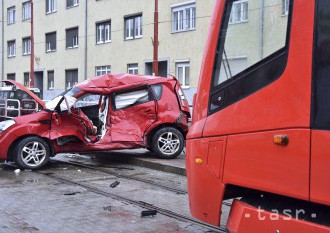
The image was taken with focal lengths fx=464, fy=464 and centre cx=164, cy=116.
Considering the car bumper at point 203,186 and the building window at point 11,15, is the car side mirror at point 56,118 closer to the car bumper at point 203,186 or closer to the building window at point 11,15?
the car bumper at point 203,186

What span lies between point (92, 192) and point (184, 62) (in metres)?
18.2

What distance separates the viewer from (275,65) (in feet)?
10.4

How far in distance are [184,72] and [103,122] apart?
1519 centimetres

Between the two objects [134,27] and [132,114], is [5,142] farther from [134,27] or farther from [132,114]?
[134,27]

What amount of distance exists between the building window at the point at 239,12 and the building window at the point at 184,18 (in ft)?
69.2

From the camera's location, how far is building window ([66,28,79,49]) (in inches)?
1298

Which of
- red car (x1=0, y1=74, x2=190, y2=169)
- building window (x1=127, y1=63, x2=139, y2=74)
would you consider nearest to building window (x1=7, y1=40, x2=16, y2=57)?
building window (x1=127, y1=63, x2=139, y2=74)

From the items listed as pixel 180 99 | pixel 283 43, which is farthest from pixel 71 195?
pixel 283 43

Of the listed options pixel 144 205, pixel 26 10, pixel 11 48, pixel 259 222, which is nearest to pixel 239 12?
pixel 259 222

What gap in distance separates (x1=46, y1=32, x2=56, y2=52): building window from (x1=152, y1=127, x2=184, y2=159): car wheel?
88.4 ft

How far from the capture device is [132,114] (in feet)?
33.6

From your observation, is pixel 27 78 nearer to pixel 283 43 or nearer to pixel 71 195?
pixel 71 195

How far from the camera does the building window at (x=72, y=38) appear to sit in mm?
32972

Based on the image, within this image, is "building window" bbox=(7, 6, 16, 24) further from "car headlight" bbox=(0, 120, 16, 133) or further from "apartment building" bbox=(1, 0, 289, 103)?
"car headlight" bbox=(0, 120, 16, 133)
